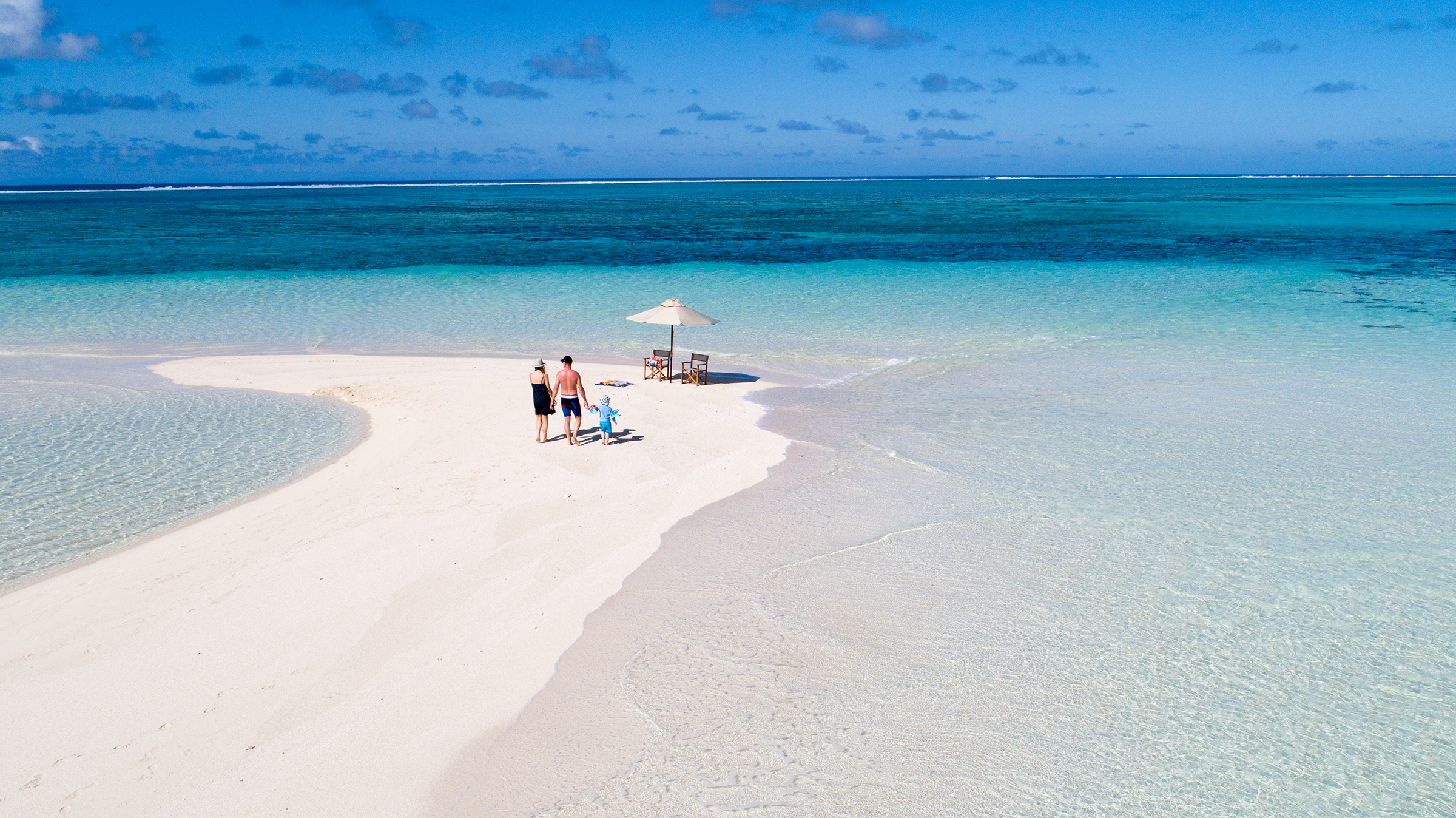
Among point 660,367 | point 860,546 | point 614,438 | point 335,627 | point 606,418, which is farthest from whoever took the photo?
point 660,367

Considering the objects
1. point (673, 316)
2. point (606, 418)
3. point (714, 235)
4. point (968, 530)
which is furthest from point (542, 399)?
point (714, 235)

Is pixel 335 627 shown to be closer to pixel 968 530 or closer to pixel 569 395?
pixel 569 395

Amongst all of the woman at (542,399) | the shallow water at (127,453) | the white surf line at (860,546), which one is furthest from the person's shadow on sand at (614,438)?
the white surf line at (860,546)

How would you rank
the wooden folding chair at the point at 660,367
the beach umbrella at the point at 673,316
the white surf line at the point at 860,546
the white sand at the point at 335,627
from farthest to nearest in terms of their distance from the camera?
the wooden folding chair at the point at 660,367 < the beach umbrella at the point at 673,316 < the white surf line at the point at 860,546 < the white sand at the point at 335,627

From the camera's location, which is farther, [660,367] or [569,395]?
[660,367]

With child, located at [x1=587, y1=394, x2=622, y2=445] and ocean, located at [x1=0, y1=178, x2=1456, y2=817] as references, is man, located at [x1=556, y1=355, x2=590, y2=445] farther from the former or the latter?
ocean, located at [x1=0, y1=178, x2=1456, y2=817]

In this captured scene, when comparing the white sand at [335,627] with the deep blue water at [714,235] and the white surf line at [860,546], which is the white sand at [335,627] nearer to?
the white surf line at [860,546]
